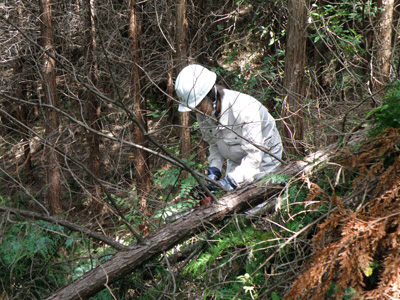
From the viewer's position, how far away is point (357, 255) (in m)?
2.01

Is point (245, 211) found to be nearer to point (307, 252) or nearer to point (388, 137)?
point (307, 252)

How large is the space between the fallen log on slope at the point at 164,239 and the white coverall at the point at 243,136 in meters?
0.34

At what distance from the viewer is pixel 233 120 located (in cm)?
445

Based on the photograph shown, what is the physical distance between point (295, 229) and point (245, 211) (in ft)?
2.60

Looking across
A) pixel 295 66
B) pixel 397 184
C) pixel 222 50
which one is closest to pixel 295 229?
pixel 397 184

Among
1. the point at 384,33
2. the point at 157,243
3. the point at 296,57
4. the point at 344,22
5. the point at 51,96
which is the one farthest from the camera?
the point at 344,22

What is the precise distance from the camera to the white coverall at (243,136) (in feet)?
13.7

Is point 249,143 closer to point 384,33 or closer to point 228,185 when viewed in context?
point 228,185

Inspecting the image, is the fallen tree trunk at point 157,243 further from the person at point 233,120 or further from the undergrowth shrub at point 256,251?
the person at point 233,120

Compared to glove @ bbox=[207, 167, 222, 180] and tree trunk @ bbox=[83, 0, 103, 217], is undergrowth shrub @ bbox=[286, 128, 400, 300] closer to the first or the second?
glove @ bbox=[207, 167, 222, 180]

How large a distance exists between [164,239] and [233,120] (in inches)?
64.3

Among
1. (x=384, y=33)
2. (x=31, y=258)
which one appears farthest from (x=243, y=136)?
(x=384, y=33)

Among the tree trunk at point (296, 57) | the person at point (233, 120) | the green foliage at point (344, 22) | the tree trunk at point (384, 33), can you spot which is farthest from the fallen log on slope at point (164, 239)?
the green foliage at point (344, 22)

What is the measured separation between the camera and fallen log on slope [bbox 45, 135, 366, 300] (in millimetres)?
3576
